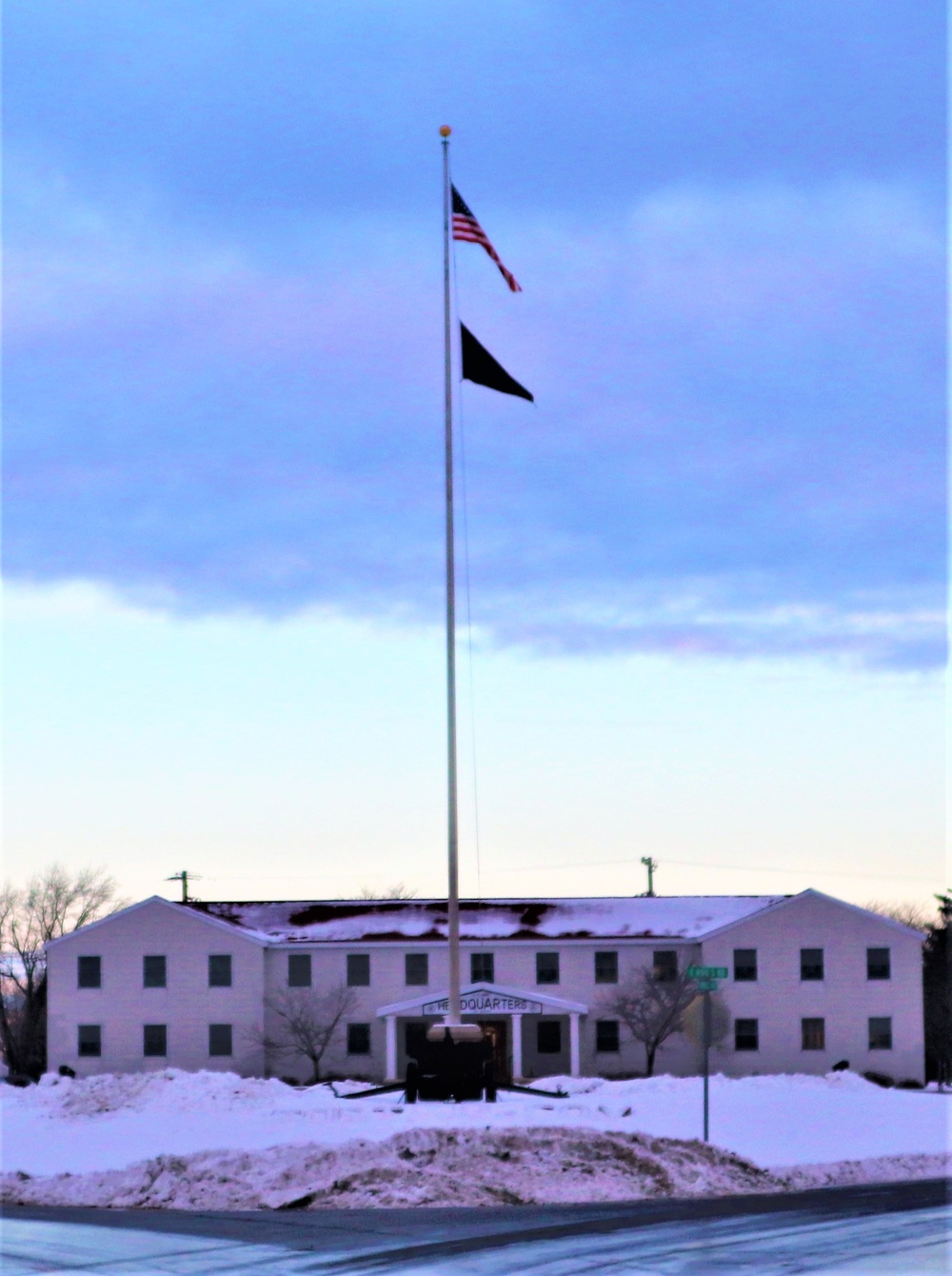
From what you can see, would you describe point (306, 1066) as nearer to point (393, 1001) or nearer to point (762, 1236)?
point (393, 1001)

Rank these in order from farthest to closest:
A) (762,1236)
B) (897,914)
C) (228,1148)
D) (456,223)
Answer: (897,914)
(456,223)
(228,1148)
(762,1236)

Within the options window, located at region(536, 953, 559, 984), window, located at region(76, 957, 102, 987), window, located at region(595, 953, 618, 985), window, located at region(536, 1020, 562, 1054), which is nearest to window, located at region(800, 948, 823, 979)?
window, located at region(595, 953, 618, 985)

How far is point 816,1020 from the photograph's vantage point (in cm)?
6119

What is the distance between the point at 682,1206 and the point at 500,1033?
42334 mm

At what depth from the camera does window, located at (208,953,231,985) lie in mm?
Answer: 62125

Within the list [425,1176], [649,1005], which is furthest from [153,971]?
[425,1176]

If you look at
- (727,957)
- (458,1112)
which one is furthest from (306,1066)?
(458,1112)

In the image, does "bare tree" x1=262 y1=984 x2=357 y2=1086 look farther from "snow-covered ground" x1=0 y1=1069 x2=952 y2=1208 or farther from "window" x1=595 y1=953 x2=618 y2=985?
"snow-covered ground" x1=0 y1=1069 x2=952 y2=1208

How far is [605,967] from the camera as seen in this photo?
207 feet

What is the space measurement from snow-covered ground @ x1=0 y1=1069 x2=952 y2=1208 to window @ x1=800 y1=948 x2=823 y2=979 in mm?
27213

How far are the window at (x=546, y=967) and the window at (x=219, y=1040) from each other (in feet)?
39.1

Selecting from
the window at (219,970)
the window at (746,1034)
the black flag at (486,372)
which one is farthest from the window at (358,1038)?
the black flag at (486,372)

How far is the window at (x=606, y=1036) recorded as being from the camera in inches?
2443

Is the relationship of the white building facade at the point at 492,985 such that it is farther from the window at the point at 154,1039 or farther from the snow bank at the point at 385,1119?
the snow bank at the point at 385,1119
